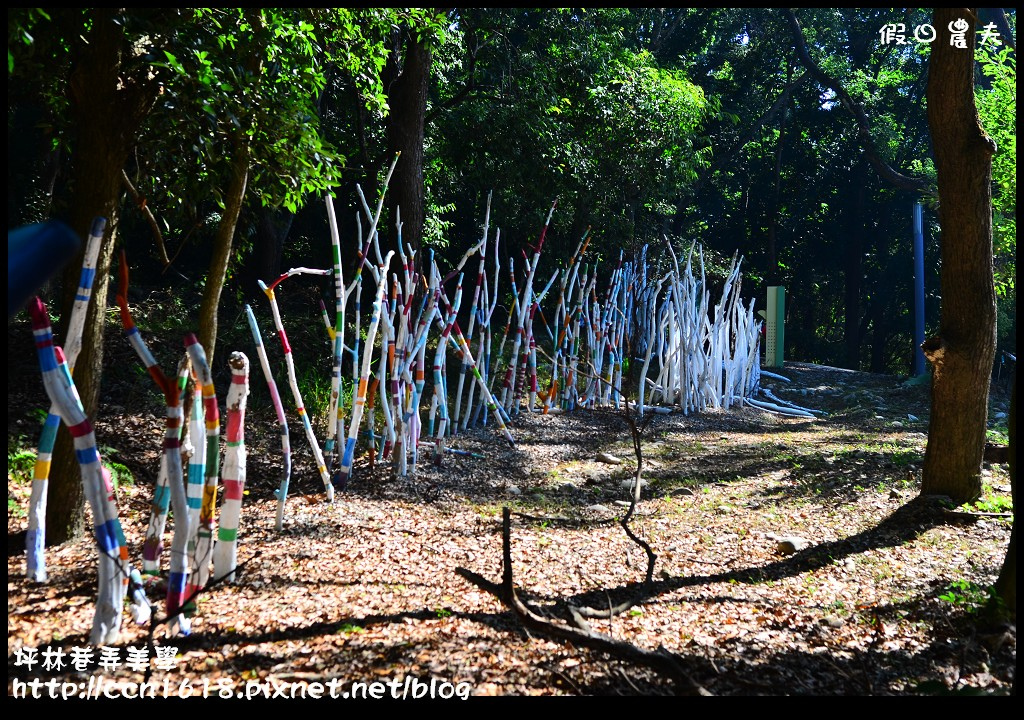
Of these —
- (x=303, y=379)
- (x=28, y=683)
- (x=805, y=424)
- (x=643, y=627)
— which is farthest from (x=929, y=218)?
(x=28, y=683)

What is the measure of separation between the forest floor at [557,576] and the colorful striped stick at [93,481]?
4.1 inches

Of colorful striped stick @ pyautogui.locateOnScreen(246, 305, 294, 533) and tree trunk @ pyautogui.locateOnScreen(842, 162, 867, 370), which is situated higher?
tree trunk @ pyautogui.locateOnScreen(842, 162, 867, 370)

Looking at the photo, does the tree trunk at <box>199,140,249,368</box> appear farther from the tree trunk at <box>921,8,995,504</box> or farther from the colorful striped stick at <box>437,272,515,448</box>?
the tree trunk at <box>921,8,995,504</box>

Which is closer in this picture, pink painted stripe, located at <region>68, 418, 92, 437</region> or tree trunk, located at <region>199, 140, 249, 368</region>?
pink painted stripe, located at <region>68, 418, 92, 437</region>

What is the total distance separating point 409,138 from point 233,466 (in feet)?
13.1

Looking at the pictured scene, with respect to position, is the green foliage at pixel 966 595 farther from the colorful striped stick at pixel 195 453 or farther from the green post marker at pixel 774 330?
the green post marker at pixel 774 330

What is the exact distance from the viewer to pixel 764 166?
48.3 ft

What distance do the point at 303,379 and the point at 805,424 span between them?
438 centimetres

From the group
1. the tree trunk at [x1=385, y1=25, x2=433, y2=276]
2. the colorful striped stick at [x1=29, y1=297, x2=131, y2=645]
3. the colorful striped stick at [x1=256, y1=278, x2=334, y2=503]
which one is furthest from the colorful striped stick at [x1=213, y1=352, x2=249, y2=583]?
the tree trunk at [x1=385, y1=25, x2=433, y2=276]

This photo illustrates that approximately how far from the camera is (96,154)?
2.42 meters

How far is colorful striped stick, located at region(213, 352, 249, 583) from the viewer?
1926 millimetres

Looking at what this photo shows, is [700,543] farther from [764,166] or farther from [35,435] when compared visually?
[764,166]

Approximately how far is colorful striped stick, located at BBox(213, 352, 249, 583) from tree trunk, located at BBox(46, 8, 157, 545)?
2.23ft

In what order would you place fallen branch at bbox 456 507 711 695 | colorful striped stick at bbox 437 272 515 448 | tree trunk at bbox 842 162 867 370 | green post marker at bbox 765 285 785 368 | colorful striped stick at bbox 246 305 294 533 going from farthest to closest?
1. tree trunk at bbox 842 162 867 370
2. green post marker at bbox 765 285 785 368
3. colorful striped stick at bbox 437 272 515 448
4. colorful striped stick at bbox 246 305 294 533
5. fallen branch at bbox 456 507 711 695
